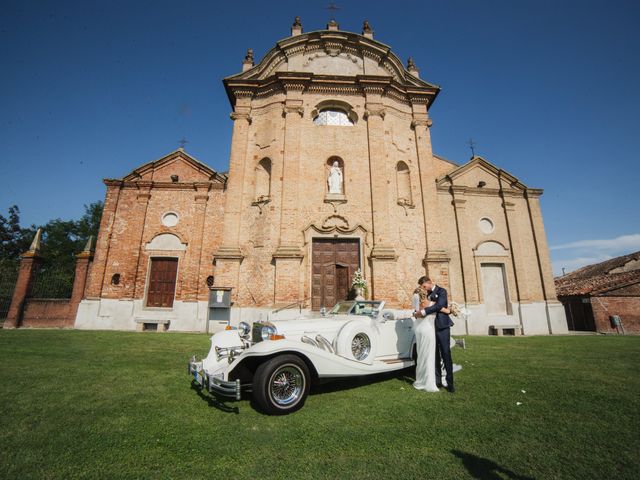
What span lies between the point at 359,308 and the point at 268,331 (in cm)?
189

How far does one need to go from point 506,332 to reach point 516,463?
1384cm

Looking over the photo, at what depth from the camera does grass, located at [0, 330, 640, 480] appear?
2402 millimetres

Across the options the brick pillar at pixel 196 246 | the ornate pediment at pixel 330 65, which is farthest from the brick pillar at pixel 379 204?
the brick pillar at pixel 196 246

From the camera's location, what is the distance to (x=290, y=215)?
12.8m

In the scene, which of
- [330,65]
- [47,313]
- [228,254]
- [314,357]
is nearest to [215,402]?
[314,357]

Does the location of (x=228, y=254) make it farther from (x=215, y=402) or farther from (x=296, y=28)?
(x=296, y=28)

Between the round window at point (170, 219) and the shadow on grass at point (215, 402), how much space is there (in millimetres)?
12268

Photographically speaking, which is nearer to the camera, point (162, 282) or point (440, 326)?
point (440, 326)

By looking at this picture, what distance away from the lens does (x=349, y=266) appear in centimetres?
1268

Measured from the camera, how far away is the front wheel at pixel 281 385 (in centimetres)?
343

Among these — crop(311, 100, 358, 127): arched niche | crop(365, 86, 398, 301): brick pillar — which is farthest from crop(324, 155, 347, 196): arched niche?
crop(311, 100, 358, 127): arched niche

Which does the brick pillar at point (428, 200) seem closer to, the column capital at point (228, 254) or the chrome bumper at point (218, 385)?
the column capital at point (228, 254)

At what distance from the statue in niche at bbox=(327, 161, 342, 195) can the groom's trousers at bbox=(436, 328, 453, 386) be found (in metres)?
9.55

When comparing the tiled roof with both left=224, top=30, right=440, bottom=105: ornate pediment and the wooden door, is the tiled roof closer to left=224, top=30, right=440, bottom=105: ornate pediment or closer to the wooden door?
left=224, top=30, right=440, bottom=105: ornate pediment
